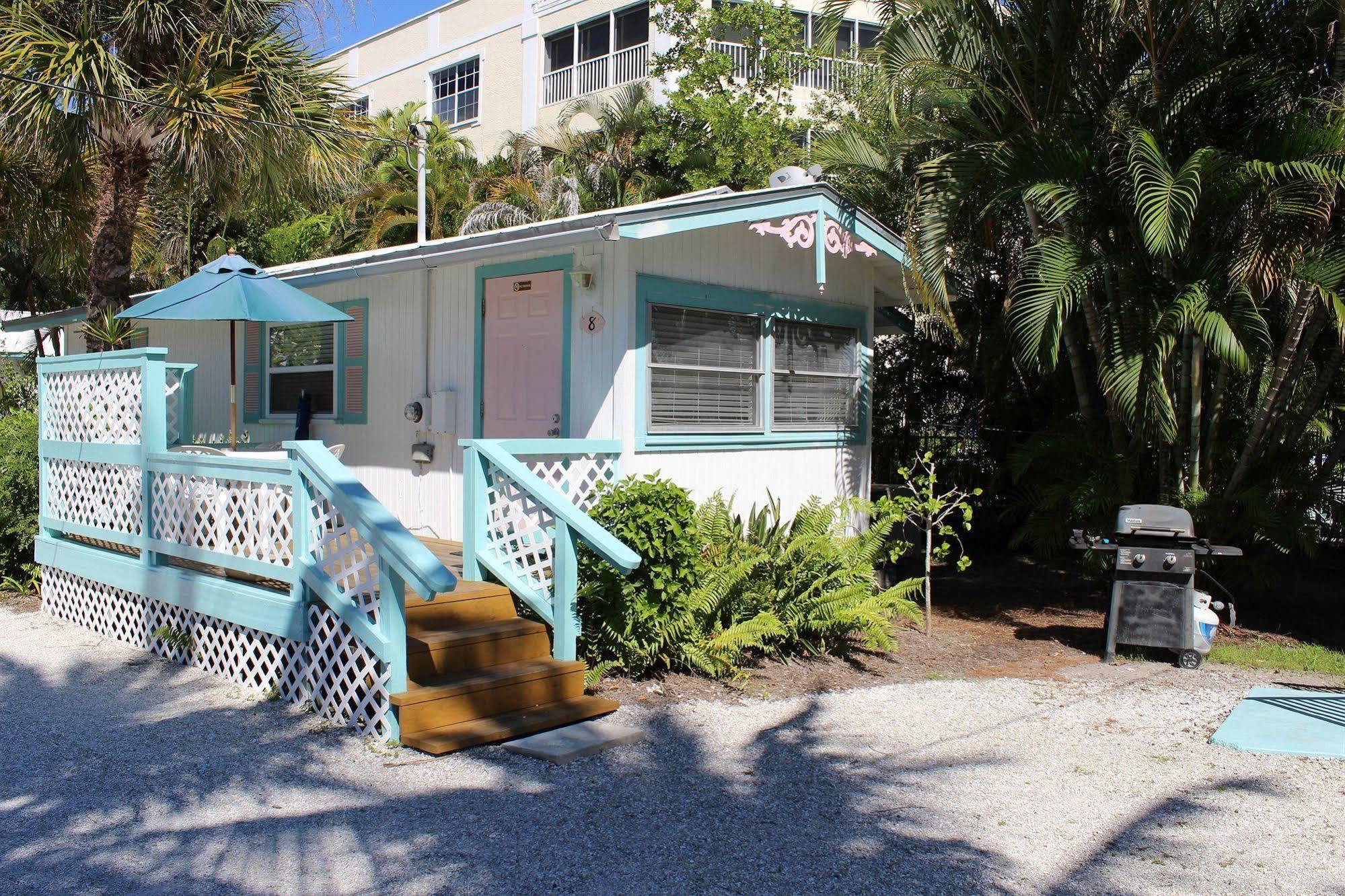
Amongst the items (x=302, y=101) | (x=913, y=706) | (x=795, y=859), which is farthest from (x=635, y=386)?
(x=302, y=101)

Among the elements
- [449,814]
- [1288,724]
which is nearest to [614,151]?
[1288,724]

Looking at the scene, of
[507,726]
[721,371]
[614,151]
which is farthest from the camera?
[614,151]

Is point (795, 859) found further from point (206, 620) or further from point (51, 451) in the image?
point (51, 451)

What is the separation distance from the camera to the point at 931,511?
8406mm

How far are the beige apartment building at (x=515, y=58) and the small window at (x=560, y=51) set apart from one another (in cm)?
2

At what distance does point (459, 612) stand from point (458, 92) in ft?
86.7

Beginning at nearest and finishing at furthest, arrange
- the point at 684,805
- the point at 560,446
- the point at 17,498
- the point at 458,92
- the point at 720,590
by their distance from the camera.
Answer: the point at 684,805 < the point at 720,590 < the point at 560,446 < the point at 17,498 < the point at 458,92

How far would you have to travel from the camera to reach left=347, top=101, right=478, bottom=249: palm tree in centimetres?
2298

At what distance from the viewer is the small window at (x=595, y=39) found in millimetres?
25781

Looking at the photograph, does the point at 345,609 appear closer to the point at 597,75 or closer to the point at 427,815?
the point at 427,815

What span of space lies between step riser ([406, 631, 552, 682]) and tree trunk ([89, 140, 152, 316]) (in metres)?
6.35

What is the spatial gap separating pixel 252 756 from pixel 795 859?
2654 millimetres

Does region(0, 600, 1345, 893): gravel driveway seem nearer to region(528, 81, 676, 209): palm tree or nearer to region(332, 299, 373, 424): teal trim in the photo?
region(332, 299, 373, 424): teal trim

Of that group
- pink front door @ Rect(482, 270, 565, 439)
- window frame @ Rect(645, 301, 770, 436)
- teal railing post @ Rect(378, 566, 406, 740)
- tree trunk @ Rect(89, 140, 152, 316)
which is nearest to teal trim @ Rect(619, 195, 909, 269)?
window frame @ Rect(645, 301, 770, 436)
